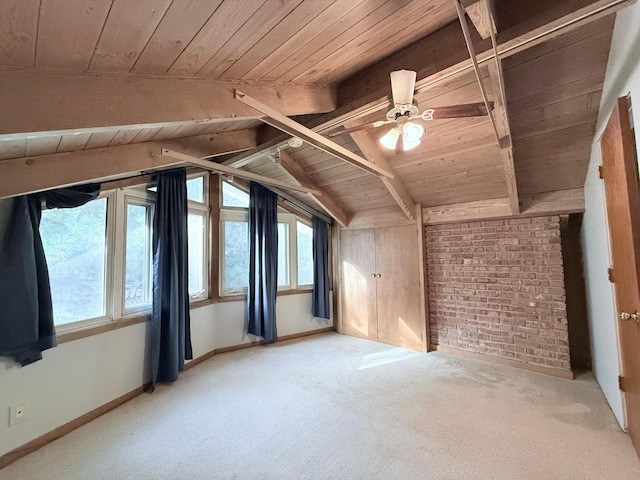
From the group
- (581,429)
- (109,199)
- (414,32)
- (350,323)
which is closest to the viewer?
(414,32)

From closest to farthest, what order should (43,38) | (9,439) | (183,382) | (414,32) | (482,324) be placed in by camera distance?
1. (43,38)
2. (414,32)
3. (9,439)
4. (183,382)
5. (482,324)

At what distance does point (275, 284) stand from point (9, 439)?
2.94m

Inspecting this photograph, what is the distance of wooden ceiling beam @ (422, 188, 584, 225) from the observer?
3.14m

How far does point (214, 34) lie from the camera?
129 centimetres

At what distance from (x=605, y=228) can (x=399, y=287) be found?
2444 mm

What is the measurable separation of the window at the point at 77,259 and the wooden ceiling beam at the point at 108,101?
5.61 feet

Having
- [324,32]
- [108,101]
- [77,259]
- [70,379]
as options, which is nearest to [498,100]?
[324,32]

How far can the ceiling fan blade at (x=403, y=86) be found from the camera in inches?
62.6

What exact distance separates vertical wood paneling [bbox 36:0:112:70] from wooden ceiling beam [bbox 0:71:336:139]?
0.09 m

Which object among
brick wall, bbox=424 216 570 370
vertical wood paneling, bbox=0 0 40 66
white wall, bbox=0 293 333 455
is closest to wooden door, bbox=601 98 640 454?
brick wall, bbox=424 216 570 370

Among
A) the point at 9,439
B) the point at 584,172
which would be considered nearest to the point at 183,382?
the point at 9,439

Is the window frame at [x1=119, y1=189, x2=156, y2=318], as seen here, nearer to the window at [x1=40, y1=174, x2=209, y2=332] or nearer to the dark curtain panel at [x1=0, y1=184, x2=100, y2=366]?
the window at [x1=40, y1=174, x2=209, y2=332]

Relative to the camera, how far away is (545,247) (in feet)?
11.1

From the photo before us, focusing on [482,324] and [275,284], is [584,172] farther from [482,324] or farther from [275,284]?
[275,284]
